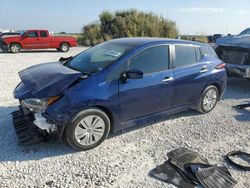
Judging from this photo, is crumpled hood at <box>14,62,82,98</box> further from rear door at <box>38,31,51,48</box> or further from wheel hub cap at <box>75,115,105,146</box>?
rear door at <box>38,31,51,48</box>

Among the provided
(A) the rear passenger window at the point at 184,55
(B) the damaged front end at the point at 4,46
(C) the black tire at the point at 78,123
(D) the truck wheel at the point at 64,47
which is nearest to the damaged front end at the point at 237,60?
(A) the rear passenger window at the point at 184,55

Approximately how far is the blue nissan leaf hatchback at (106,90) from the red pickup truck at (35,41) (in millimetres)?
13621

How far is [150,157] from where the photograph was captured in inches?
155

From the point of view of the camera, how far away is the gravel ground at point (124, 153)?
3.38m

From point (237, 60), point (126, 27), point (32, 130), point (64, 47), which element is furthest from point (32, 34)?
point (32, 130)

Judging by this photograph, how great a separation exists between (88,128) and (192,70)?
2.45 metres

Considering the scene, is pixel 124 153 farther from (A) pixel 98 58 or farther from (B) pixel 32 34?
(B) pixel 32 34

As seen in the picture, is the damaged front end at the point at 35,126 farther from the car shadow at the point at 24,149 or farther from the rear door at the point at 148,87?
the rear door at the point at 148,87

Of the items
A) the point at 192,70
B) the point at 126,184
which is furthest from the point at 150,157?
the point at 192,70

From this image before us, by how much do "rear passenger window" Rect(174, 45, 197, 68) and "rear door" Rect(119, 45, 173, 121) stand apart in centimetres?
25

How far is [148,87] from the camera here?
14.7 feet

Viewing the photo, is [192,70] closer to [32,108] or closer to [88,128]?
[88,128]

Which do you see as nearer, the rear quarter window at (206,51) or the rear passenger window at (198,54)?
the rear passenger window at (198,54)

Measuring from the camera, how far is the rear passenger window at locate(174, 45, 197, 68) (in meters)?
5.02
